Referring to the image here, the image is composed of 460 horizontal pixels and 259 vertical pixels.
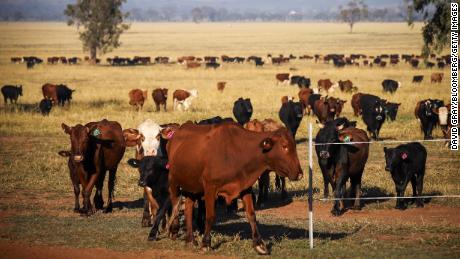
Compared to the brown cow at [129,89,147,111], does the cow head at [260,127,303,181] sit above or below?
above

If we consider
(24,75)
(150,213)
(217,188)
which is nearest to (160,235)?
(150,213)

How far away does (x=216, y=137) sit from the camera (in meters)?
10.6

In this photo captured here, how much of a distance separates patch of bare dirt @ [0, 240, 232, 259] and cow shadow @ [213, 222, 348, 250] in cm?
65

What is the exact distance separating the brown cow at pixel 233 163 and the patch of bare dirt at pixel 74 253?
0.45 meters

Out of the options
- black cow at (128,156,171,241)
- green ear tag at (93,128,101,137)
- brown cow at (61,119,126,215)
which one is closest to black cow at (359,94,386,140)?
brown cow at (61,119,126,215)

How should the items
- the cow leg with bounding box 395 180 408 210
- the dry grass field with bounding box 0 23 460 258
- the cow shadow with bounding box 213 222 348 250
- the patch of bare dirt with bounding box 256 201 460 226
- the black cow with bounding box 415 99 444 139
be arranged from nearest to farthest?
1. the dry grass field with bounding box 0 23 460 258
2. the cow shadow with bounding box 213 222 348 250
3. the patch of bare dirt with bounding box 256 201 460 226
4. the cow leg with bounding box 395 180 408 210
5. the black cow with bounding box 415 99 444 139

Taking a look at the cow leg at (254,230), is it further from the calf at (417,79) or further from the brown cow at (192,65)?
the brown cow at (192,65)

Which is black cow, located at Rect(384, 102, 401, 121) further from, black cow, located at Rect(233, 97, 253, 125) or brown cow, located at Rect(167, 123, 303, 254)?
brown cow, located at Rect(167, 123, 303, 254)

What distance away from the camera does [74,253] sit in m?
10.7

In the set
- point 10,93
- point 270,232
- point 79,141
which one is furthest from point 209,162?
point 10,93

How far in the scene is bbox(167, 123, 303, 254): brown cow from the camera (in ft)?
33.8

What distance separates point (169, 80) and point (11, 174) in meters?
34.2

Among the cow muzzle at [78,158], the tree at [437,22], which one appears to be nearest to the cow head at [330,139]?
the cow muzzle at [78,158]

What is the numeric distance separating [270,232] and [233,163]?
1.95m
